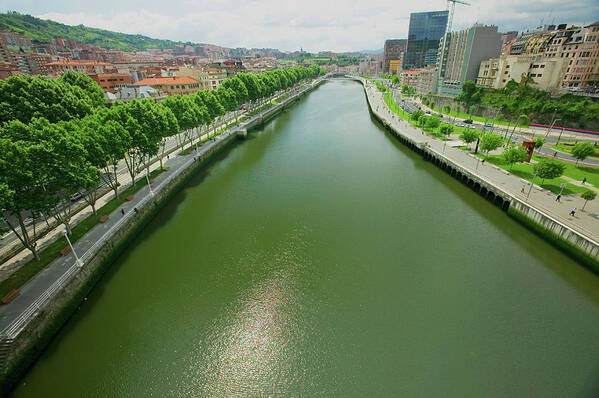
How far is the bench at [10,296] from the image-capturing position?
17.6 meters

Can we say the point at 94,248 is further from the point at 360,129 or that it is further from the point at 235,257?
the point at 360,129

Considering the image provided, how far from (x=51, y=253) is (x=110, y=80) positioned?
289 ft

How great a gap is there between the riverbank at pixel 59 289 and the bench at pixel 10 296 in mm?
253

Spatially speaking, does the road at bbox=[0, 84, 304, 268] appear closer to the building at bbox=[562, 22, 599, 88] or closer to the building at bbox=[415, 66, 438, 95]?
the building at bbox=[562, 22, 599, 88]

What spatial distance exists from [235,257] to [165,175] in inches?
798

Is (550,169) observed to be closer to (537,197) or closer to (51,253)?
(537,197)

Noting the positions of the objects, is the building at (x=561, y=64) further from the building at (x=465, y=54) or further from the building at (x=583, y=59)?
the building at (x=465, y=54)

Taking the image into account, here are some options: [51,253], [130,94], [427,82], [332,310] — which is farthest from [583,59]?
[130,94]

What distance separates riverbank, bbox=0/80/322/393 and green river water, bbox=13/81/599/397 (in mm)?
847

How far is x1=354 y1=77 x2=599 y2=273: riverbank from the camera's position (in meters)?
24.3

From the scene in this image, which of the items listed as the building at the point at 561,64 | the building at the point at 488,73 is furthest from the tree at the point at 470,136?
the building at the point at 488,73

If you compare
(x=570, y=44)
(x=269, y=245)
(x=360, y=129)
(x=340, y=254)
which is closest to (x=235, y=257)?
(x=269, y=245)

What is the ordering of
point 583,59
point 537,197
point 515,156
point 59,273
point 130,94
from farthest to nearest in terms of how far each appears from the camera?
point 130,94, point 583,59, point 515,156, point 537,197, point 59,273

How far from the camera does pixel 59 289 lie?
61.8 ft
